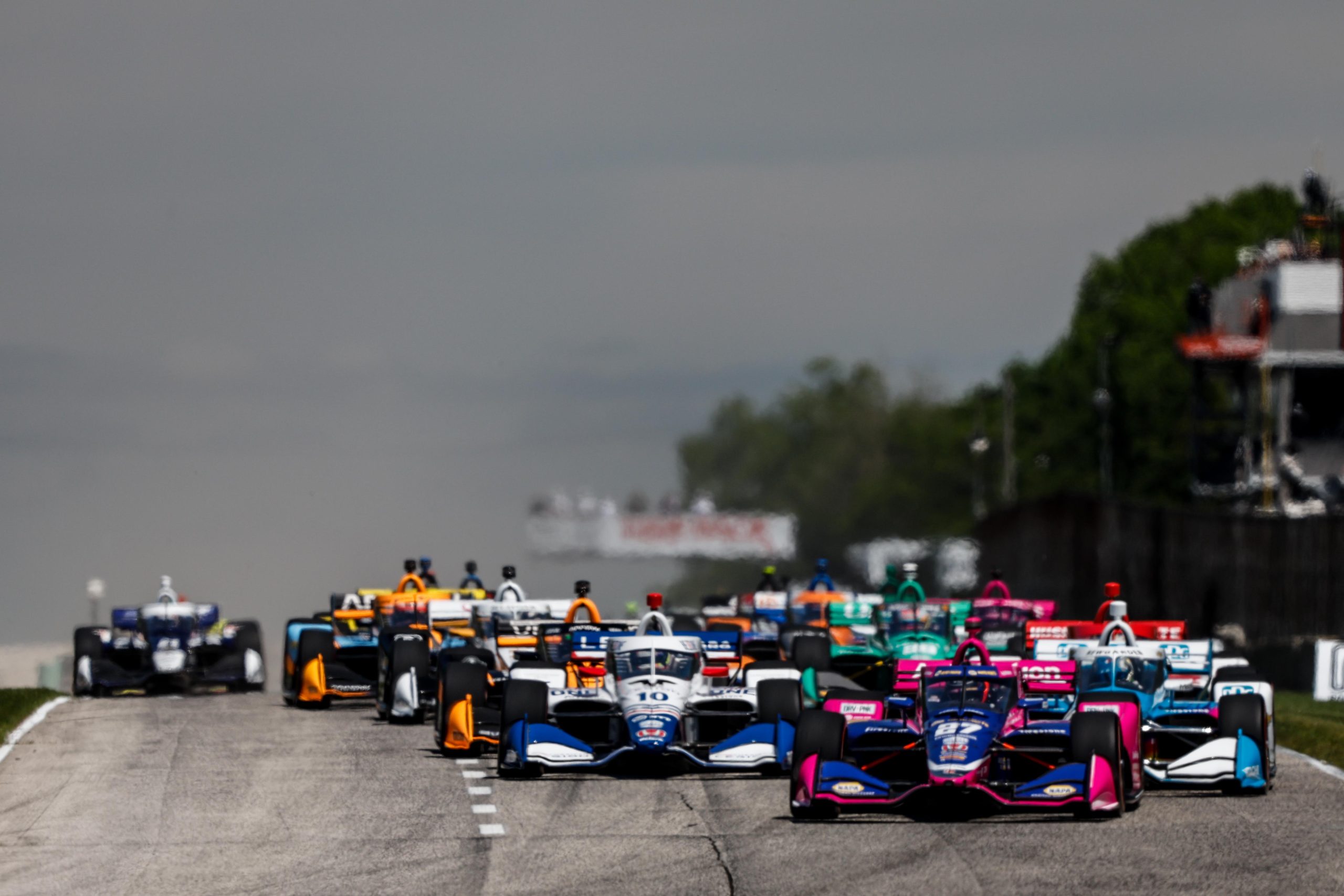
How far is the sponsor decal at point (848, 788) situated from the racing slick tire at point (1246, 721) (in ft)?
12.5

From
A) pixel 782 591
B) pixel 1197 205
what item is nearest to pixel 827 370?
pixel 1197 205

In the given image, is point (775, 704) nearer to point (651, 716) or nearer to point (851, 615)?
point (651, 716)

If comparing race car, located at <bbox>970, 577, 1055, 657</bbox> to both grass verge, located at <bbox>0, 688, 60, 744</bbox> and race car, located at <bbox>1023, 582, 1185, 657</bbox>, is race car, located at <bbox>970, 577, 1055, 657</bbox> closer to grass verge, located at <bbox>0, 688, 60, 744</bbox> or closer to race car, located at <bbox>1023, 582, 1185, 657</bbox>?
race car, located at <bbox>1023, 582, 1185, 657</bbox>

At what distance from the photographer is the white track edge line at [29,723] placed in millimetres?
25109

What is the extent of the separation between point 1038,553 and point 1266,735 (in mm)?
46352

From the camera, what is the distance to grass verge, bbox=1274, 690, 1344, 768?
2408 cm

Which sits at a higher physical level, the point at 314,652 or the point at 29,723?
the point at 314,652

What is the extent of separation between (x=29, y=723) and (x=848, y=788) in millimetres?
14140

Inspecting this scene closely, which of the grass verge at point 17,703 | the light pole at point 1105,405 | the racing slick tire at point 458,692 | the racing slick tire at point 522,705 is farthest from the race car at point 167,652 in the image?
the light pole at point 1105,405

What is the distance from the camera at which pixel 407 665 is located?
27734 mm

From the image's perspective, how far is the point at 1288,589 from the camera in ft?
133

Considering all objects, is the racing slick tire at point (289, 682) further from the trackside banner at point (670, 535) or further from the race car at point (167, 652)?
the trackside banner at point (670, 535)

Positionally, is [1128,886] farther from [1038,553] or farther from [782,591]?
[1038,553]

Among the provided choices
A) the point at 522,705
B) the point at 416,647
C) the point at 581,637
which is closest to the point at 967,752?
the point at 522,705
